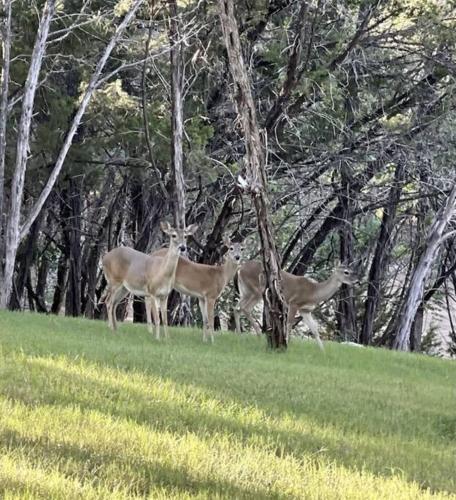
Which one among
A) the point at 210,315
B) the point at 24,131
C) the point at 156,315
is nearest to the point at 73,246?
the point at 24,131

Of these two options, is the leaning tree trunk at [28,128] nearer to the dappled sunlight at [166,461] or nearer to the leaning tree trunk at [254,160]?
the leaning tree trunk at [254,160]

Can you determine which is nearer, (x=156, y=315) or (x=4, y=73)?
(x=156, y=315)

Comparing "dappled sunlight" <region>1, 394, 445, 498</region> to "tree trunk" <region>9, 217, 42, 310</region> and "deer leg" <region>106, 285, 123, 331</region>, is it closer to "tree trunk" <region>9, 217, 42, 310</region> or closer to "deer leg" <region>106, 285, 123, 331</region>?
"deer leg" <region>106, 285, 123, 331</region>

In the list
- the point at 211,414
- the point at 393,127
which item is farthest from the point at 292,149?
the point at 211,414

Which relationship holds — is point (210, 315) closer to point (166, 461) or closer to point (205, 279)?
point (205, 279)

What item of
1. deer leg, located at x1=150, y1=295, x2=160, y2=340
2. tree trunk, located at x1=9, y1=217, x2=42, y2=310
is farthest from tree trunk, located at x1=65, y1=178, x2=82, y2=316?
deer leg, located at x1=150, y1=295, x2=160, y2=340

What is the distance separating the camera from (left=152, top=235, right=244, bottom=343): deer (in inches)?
611

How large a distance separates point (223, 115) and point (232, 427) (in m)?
14.9

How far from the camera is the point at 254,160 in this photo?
14.5m

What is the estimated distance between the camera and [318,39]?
68.0 feet

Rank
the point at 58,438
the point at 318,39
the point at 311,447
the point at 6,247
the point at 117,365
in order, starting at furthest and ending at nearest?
1. the point at 318,39
2. the point at 6,247
3. the point at 117,365
4. the point at 311,447
5. the point at 58,438

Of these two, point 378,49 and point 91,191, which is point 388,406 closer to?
point 378,49

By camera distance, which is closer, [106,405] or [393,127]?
[106,405]

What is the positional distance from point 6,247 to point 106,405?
38.8 feet
